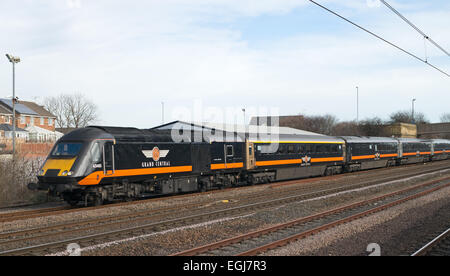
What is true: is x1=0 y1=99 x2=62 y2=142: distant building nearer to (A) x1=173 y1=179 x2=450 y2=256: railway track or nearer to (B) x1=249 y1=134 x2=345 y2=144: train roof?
(B) x1=249 y1=134 x2=345 y2=144: train roof

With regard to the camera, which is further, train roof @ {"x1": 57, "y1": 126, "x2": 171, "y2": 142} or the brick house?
the brick house

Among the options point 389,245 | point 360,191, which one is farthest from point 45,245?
point 360,191

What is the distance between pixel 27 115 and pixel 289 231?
76.8 meters

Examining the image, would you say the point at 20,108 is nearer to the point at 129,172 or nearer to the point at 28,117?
the point at 28,117

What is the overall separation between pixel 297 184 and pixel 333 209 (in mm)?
11010

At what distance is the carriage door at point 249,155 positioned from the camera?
974 inches

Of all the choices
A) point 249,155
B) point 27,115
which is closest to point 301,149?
point 249,155

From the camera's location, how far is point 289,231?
1240 cm

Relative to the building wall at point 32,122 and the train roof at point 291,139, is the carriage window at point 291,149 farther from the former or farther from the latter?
the building wall at point 32,122

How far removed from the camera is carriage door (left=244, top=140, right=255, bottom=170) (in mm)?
24750

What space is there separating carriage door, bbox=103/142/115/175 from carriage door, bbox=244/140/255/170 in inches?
375

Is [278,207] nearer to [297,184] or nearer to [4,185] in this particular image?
[297,184]

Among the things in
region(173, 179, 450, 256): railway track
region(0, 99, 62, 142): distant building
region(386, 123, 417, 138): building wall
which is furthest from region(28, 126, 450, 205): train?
region(386, 123, 417, 138): building wall

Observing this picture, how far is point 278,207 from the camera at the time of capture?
17.1 meters
